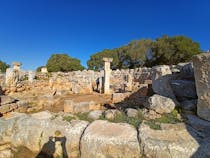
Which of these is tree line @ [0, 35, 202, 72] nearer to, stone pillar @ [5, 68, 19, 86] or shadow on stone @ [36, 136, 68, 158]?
stone pillar @ [5, 68, 19, 86]

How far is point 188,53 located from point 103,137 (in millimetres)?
22127

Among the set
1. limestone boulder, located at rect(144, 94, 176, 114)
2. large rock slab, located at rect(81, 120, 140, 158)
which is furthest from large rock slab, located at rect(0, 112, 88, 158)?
limestone boulder, located at rect(144, 94, 176, 114)

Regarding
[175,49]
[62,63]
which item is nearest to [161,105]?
[175,49]

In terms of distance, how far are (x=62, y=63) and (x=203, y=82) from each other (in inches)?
1350

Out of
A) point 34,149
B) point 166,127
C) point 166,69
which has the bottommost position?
point 34,149

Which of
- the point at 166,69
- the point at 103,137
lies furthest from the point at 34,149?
the point at 166,69

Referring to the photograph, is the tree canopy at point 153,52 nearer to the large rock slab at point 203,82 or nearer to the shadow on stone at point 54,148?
the large rock slab at point 203,82

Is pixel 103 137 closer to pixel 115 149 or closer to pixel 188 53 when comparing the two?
pixel 115 149

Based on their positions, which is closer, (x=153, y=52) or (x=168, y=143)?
(x=168, y=143)

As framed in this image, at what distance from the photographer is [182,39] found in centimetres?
2295

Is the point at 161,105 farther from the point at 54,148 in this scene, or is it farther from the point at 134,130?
the point at 54,148

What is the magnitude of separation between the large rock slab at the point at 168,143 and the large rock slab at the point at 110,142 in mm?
174

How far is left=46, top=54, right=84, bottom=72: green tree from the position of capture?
34.8m

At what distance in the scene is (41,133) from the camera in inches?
143
